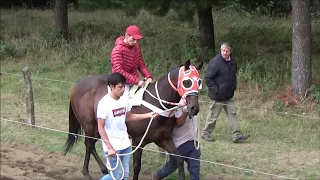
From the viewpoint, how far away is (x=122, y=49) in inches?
303

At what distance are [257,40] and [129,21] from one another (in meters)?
6.57

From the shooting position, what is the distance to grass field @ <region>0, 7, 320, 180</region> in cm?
887

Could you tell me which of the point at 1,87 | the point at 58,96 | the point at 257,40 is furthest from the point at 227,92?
the point at 257,40

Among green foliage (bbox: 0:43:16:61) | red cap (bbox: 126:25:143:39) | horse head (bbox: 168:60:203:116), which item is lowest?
green foliage (bbox: 0:43:16:61)

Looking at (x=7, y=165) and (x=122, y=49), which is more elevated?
(x=122, y=49)

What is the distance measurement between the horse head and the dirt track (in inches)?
92.3

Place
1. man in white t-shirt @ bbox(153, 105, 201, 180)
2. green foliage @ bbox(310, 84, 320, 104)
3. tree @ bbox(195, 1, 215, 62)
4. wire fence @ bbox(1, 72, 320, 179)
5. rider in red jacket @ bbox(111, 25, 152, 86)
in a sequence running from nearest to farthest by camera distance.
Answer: man in white t-shirt @ bbox(153, 105, 201, 180) < rider in red jacket @ bbox(111, 25, 152, 86) < wire fence @ bbox(1, 72, 320, 179) < green foliage @ bbox(310, 84, 320, 104) < tree @ bbox(195, 1, 215, 62)

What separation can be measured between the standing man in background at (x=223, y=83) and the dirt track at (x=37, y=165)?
230 cm

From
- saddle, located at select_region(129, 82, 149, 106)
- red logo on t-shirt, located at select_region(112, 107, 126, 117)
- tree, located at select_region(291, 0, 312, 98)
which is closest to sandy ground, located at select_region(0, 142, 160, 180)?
saddle, located at select_region(129, 82, 149, 106)

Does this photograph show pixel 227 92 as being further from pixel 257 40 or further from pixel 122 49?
pixel 257 40

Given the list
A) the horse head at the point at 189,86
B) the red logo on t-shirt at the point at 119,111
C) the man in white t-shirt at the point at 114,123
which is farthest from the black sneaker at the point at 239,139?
the red logo on t-shirt at the point at 119,111

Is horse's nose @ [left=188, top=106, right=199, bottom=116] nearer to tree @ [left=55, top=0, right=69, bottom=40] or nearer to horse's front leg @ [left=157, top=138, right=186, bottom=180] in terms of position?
horse's front leg @ [left=157, top=138, right=186, bottom=180]

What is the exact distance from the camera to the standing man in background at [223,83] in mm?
9375

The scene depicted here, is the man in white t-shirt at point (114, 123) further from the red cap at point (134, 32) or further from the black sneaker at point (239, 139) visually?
the black sneaker at point (239, 139)
